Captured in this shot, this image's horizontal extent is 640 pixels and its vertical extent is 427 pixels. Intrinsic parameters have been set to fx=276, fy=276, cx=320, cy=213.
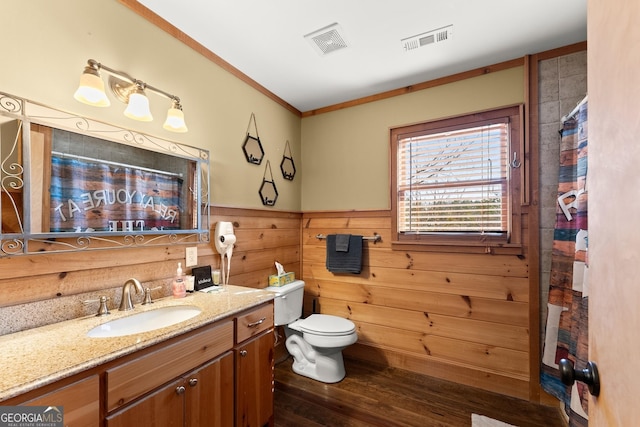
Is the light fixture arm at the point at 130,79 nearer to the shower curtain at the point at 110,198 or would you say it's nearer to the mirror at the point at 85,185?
the mirror at the point at 85,185

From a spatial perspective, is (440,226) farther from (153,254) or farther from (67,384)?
(67,384)

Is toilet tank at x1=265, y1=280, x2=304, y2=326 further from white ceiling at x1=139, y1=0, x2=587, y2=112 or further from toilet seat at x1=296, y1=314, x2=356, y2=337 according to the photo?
white ceiling at x1=139, y1=0, x2=587, y2=112

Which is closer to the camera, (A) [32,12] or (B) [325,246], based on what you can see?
(A) [32,12]

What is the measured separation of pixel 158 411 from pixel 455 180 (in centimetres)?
230

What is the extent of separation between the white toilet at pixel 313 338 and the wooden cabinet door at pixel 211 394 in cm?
86

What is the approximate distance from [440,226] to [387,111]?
1122 mm

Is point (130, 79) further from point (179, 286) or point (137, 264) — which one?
point (179, 286)

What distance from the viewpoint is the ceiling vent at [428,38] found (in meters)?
1.73

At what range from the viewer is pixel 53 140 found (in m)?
1.17

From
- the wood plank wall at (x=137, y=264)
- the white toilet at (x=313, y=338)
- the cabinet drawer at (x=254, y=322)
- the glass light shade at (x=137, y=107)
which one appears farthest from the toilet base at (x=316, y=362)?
the glass light shade at (x=137, y=107)

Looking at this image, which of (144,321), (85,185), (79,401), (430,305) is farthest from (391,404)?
(85,185)

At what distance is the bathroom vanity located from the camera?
0.81 m

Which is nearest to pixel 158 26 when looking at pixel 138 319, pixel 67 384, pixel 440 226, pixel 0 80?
pixel 0 80

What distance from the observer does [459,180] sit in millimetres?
2203
